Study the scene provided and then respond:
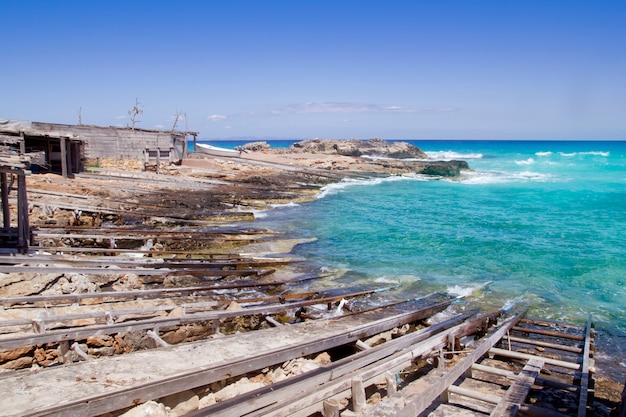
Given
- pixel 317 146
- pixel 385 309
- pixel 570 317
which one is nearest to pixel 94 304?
pixel 385 309

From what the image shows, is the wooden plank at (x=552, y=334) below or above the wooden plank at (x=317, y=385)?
below

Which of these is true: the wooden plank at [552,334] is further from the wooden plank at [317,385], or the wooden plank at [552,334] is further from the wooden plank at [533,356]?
the wooden plank at [317,385]

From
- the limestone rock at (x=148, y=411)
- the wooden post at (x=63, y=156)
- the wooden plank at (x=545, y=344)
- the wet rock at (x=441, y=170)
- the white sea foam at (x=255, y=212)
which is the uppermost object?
the wooden post at (x=63, y=156)

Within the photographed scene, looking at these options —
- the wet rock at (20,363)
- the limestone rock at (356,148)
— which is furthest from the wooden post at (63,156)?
the limestone rock at (356,148)

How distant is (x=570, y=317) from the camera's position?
38.8ft

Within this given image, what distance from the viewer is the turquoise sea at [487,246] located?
1312cm

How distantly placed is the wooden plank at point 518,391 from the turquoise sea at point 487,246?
7.67 feet

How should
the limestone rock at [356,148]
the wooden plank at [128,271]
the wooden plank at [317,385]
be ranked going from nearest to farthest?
the wooden plank at [317,385] < the wooden plank at [128,271] < the limestone rock at [356,148]

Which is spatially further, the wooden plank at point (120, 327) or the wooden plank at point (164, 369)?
the wooden plank at point (120, 327)

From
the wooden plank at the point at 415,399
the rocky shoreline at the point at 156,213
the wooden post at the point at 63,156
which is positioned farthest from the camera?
the wooden post at the point at 63,156

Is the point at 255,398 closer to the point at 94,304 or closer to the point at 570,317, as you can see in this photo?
the point at 94,304

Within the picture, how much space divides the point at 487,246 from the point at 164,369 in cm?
1648

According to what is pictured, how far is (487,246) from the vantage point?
63.4 ft

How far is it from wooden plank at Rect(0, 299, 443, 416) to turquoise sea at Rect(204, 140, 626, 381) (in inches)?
234
